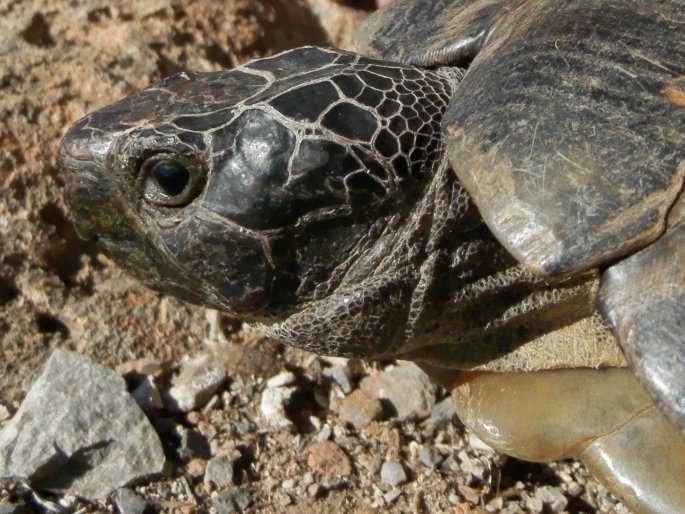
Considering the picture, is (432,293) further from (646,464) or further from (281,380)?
(281,380)

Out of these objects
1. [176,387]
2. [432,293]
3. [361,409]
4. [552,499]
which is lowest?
[552,499]

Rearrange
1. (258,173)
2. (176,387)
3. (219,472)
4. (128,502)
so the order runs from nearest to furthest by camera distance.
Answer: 1. (258,173)
2. (128,502)
3. (219,472)
4. (176,387)

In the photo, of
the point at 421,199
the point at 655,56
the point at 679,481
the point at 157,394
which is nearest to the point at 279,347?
the point at 157,394

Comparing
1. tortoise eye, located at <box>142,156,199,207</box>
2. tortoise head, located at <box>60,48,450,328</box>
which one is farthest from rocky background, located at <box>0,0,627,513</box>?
tortoise eye, located at <box>142,156,199,207</box>

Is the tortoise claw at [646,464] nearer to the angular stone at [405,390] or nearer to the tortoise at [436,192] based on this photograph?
the tortoise at [436,192]

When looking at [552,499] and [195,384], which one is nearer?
[552,499]

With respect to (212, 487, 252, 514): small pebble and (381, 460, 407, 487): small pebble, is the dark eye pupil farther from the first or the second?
(381, 460, 407, 487): small pebble

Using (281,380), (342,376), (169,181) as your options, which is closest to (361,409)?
(342,376)

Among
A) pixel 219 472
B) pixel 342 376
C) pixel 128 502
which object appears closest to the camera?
pixel 128 502
